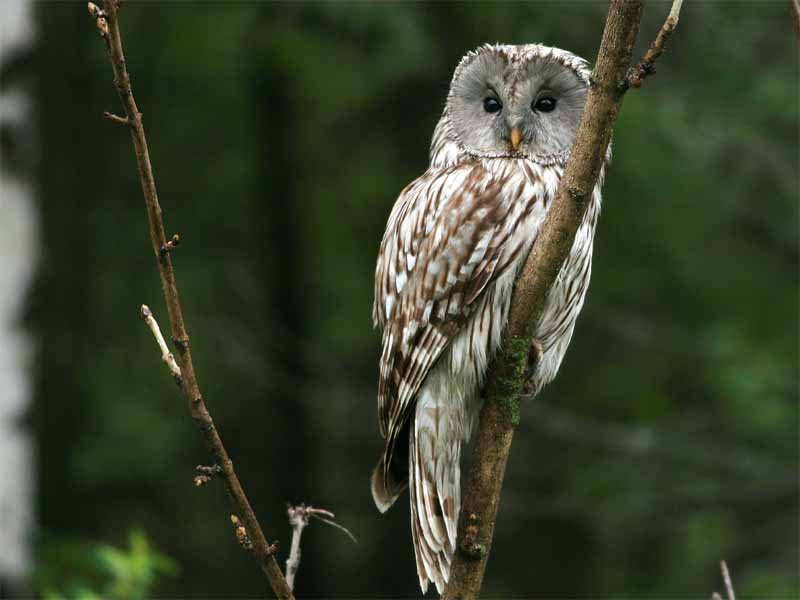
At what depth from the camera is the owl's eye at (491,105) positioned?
11.6 feet

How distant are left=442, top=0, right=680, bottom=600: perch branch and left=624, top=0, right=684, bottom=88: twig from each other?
0.02 m

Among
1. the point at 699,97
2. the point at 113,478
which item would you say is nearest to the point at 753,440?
the point at 699,97

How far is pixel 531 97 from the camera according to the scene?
343cm

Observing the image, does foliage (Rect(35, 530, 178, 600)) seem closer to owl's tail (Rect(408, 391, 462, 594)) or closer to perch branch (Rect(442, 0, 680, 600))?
owl's tail (Rect(408, 391, 462, 594))

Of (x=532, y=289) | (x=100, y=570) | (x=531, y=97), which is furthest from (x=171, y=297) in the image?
(x=100, y=570)

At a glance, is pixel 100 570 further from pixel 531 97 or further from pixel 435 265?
pixel 531 97

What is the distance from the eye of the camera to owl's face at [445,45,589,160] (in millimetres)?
3400

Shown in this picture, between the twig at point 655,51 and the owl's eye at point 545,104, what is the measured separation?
108 centimetres

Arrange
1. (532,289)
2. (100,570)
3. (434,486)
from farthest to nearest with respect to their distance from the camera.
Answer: (100,570) → (434,486) → (532,289)

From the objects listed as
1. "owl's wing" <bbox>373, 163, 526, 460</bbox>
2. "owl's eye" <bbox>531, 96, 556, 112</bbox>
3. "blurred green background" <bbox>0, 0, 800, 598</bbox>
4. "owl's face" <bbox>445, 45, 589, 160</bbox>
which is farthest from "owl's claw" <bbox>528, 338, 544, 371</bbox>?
"blurred green background" <bbox>0, 0, 800, 598</bbox>

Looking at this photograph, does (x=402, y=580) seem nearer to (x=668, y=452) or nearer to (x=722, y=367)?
(x=668, y=452)

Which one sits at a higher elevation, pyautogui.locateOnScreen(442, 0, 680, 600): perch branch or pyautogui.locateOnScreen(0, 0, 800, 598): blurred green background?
pyautogui.locateOnScreen(0, 0, 800, 598): blurred green background

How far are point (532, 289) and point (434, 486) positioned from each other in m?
0.98

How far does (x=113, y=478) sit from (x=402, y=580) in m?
2.36
